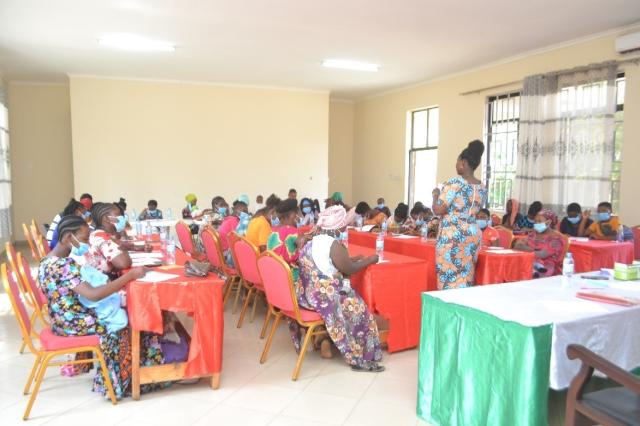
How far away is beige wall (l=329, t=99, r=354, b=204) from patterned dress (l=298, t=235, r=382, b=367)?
351 inches

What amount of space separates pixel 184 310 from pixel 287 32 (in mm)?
Result: 4675

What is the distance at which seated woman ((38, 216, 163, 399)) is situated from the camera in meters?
2.65

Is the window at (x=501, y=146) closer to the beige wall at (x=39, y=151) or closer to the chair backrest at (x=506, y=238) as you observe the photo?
the chair backrest at (x=506, y=238)

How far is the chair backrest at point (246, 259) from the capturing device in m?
3.96

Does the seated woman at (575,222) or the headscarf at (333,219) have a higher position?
the headscarf at (333,219)

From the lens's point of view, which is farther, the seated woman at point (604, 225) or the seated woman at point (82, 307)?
the seated woman at point (604, 225)

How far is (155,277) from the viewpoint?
9.66 feet

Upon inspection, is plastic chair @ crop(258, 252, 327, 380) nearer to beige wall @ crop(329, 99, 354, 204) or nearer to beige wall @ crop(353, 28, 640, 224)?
beige wall @ crop(353, 28, 640, 224)

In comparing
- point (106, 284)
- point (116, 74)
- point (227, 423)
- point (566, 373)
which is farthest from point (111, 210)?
point (116, 74)

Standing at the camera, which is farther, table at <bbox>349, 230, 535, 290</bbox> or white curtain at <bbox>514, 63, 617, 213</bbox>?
white curtain at <bbox>514, 63, 617, 213</bbox>

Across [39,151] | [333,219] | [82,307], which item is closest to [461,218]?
[333,219]

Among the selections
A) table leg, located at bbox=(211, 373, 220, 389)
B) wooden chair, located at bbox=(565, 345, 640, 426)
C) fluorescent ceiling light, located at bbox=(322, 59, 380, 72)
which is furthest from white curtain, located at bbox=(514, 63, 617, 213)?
table leg, located at bbox=(211, 373, 220, 389)

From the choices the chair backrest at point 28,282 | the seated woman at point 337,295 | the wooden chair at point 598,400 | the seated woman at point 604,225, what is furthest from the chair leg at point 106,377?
the seated woman at point 604,225

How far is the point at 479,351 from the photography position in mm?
2203
